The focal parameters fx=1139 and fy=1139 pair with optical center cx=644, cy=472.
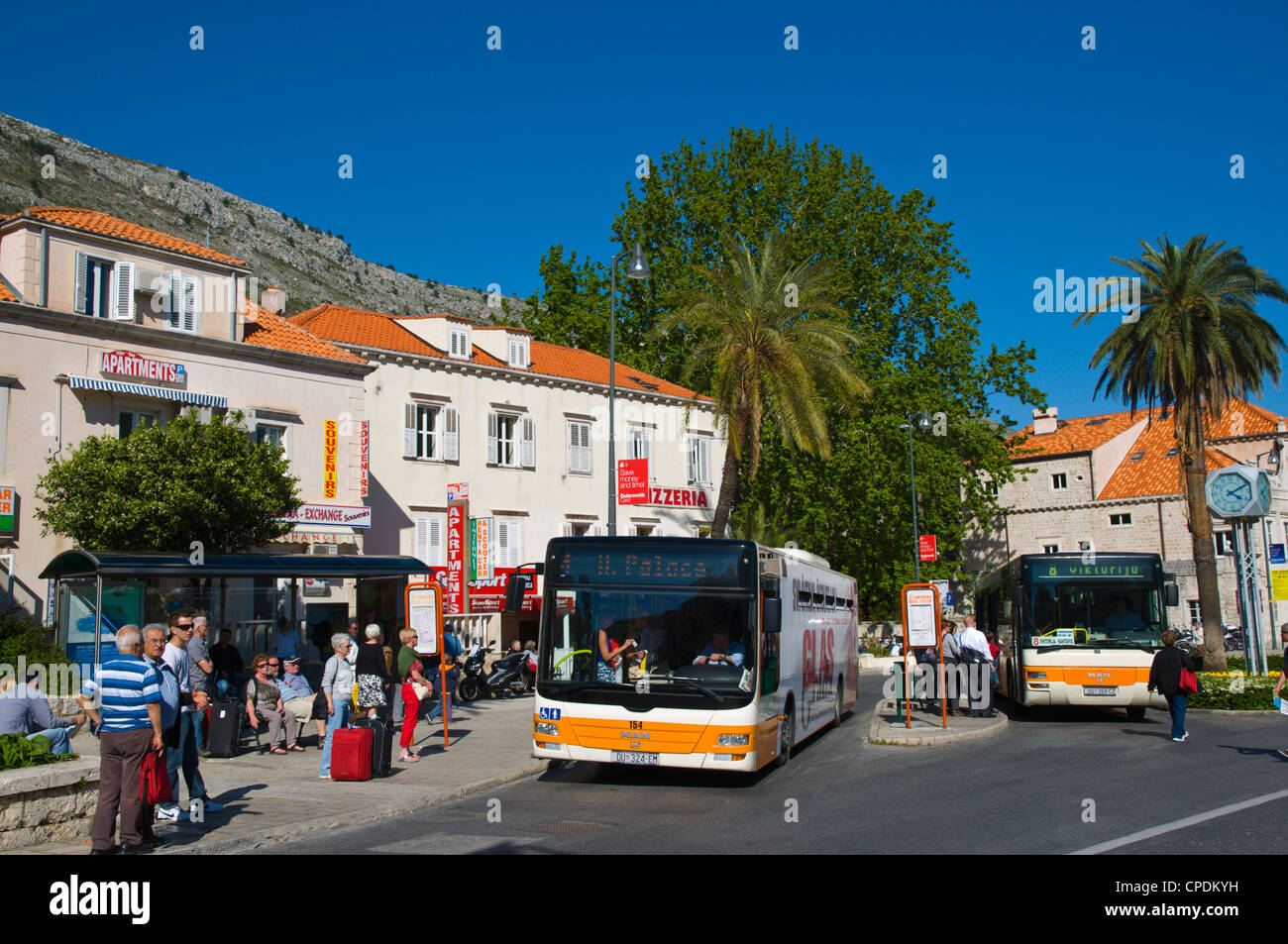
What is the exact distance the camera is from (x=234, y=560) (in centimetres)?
1952

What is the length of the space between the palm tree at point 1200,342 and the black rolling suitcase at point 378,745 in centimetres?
2524

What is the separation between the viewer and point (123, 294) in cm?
2620

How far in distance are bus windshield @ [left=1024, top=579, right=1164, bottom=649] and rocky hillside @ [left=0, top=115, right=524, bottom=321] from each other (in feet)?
247

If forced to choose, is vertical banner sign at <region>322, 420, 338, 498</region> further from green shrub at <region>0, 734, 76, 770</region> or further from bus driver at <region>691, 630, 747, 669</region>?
green shrub at <region>0, 734, 76, 770</region>

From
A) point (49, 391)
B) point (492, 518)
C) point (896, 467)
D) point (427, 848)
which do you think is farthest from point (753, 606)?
point (896, 467)

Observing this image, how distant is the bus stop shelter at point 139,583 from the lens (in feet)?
57.8

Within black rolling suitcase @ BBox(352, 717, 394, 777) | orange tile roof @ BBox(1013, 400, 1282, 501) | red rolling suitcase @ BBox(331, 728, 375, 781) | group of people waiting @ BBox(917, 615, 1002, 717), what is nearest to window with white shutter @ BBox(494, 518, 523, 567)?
group of people waiting @ BBox(917, 615, 1002, 717)

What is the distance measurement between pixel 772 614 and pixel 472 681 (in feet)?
45.6

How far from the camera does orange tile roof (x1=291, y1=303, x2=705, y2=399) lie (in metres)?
35.3

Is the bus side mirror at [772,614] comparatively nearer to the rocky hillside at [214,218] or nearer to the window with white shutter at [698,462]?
the window with white shutter at [698,462]

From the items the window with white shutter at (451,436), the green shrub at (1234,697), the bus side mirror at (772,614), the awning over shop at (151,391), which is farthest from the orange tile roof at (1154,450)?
the bus side mirror at (772,614)
